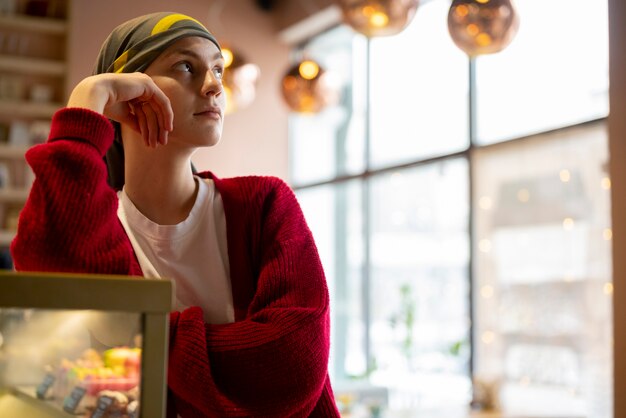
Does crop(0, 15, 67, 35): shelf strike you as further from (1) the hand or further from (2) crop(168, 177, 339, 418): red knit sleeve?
(2) crop(168, 177, 339, 418): red knit sleeve

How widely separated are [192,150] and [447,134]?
194 inches

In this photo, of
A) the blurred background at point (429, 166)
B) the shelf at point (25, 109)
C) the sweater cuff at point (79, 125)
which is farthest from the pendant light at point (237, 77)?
the sweater cuff at point (79, 125)

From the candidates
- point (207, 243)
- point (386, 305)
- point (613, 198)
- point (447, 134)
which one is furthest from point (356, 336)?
point (207, 243)

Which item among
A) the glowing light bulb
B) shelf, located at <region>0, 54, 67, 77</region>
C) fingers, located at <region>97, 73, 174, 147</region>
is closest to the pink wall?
shelf, located at <region>0, 54, 67, 77</region>

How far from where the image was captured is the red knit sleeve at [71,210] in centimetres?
96

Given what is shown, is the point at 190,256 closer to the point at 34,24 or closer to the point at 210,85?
the point at 210,85

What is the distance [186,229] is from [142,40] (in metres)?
0.26

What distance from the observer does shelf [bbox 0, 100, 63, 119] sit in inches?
271

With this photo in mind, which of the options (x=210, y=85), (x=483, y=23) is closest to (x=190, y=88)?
(x=210, y=85)

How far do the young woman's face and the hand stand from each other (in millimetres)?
45

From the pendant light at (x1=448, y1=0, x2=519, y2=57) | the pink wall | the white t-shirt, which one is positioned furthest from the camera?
the pink wall

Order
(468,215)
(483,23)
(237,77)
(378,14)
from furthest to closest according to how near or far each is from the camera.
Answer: (468,215)
(237,77)
(378,14)
(483,23)

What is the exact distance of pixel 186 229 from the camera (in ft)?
3.99

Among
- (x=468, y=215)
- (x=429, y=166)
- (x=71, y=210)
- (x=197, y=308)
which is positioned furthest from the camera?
(x=429, y=166)
